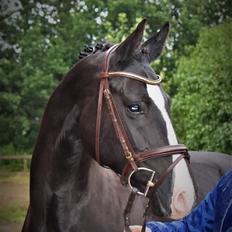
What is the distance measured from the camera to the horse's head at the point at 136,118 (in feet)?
4.43

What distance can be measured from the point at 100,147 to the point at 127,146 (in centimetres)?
11

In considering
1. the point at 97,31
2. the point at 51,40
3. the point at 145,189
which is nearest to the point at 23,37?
the point at 51,40

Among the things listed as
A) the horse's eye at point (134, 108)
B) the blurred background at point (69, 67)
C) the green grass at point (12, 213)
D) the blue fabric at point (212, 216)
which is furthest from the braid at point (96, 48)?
the green grass at point (12, 213)

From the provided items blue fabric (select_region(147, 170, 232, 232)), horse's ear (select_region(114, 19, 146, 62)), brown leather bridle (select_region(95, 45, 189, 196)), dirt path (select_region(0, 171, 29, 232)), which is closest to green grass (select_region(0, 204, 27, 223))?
dirt path (select_region(0, 171, 29, 232))

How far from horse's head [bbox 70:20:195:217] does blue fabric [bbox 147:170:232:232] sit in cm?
15

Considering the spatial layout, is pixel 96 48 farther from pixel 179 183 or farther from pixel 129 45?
pixel 179 183

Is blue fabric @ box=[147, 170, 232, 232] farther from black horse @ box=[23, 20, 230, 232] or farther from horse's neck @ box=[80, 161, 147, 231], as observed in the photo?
horse's neck @ box=[80, 161, 147, 231]

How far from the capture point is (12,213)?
4.01 metres

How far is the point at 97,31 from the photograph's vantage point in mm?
4453

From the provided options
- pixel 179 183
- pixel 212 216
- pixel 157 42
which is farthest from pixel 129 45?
pixel 212 216

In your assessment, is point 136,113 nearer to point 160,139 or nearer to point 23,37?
point 160,139

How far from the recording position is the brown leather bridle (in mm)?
1344

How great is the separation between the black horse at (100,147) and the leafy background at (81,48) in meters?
2.52

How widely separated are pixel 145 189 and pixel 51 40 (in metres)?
3.20
